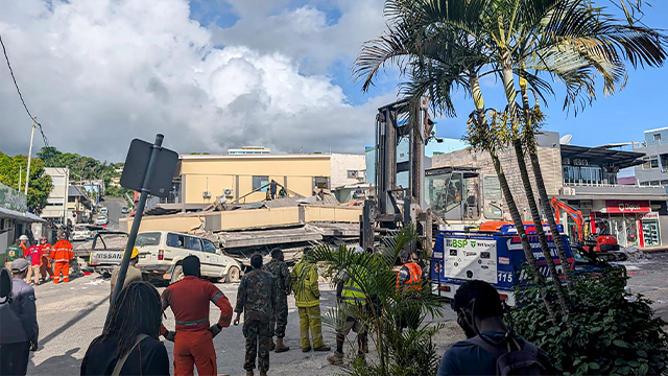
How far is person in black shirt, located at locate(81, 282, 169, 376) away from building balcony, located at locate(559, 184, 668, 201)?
94.3 ft

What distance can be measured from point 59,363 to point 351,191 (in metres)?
30.1

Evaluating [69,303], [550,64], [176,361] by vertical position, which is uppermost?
[550,64]

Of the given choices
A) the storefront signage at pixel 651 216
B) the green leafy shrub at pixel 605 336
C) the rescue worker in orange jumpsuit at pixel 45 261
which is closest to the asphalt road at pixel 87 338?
the rescue worker in orange jumpsuit at pixel 45 261

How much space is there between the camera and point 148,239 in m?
12.6

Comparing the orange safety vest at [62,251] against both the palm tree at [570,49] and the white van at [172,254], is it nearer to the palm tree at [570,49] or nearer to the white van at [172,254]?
the white van at [172,254]

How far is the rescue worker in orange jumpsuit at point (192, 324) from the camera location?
407cm

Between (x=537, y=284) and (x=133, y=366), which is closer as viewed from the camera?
(x=133, y=366)

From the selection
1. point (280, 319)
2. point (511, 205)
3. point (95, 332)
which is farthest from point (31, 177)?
point (511, 205)

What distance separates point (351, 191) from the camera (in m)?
35.6

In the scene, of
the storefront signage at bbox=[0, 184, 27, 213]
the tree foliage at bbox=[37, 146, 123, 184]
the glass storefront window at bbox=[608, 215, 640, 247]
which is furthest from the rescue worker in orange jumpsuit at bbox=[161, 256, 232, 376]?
the tree foliage at bbox=[37, 146, 123, 184]

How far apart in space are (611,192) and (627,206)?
1.61 m

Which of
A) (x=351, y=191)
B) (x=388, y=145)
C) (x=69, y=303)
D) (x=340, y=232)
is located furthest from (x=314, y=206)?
(x=351, y=191)

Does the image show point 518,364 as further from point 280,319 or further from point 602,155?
point 602,155

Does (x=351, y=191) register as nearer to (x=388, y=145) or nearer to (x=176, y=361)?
(x=388, y=145)
